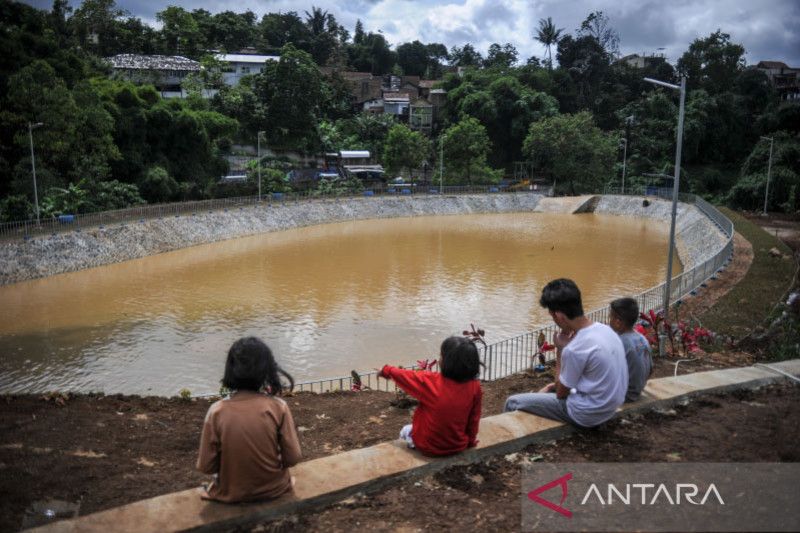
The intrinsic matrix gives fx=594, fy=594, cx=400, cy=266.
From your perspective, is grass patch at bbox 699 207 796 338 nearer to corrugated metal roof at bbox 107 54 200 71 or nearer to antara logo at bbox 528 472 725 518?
antara logo at bbox 528 472 725 518

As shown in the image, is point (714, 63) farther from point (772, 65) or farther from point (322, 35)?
point (322, 35)

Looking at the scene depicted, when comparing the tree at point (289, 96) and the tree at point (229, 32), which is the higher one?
the tree at point (229, 32)

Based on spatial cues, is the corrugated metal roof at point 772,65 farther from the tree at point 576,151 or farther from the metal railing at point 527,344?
the metal railing at point 527,344

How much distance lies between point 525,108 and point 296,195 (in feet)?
109

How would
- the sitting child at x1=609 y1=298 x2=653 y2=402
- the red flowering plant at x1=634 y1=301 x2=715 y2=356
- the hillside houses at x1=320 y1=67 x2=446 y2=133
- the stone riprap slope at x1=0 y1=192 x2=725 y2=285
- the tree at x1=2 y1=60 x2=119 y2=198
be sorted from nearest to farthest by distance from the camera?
the sitting child at x1=609 y1=298 x2=653 y2=402
the red flowering plant at x1=634 y1=301 x2=715 y2=356
the stone riprap slope at x1=0 y1=192 x2=725 y2=285
the tree at x1=2 y1=60 x2=119 y2=198
the hillside houses at x1=320 y1=67 x2=446 y2=133

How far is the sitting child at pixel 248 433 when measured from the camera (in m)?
4.01

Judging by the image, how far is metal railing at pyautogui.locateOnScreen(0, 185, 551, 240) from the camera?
26844 mm

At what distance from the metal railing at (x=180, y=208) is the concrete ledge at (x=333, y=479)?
25.9 meters

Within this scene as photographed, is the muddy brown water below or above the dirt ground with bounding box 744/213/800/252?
below

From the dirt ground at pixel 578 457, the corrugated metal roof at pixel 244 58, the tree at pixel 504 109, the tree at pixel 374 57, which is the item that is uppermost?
the tree at pixel 374 57

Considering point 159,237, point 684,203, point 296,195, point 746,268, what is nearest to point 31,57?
point 159,237

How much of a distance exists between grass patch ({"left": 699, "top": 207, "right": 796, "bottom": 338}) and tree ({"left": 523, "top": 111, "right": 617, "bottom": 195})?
31.8 meters

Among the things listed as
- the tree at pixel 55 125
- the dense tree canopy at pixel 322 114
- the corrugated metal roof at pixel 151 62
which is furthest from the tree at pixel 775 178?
the corrugated metal roof at pixel 151 62

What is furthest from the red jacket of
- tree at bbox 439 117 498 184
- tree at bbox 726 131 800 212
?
tree at bbox 439 117 498 184
